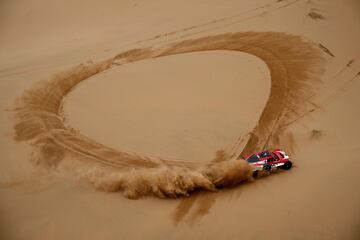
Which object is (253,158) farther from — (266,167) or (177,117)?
(177,117)

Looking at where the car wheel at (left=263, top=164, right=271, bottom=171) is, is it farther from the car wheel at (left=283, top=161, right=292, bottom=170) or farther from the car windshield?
the car wheel at (left=283, top=161, right=292, bottom=170)

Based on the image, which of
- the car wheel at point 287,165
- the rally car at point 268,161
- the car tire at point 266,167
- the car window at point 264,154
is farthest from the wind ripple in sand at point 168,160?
the car wheel at point 287,165

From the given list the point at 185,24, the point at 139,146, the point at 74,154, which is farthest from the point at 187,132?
the point at 185,24

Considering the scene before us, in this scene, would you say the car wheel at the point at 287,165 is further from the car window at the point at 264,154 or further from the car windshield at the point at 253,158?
the car windshield at the point at 253,158

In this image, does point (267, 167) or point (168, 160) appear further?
point (168, 160)

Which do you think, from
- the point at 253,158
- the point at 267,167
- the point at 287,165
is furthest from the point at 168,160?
the point at 287,165

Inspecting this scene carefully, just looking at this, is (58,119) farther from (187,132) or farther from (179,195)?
(179,195)
